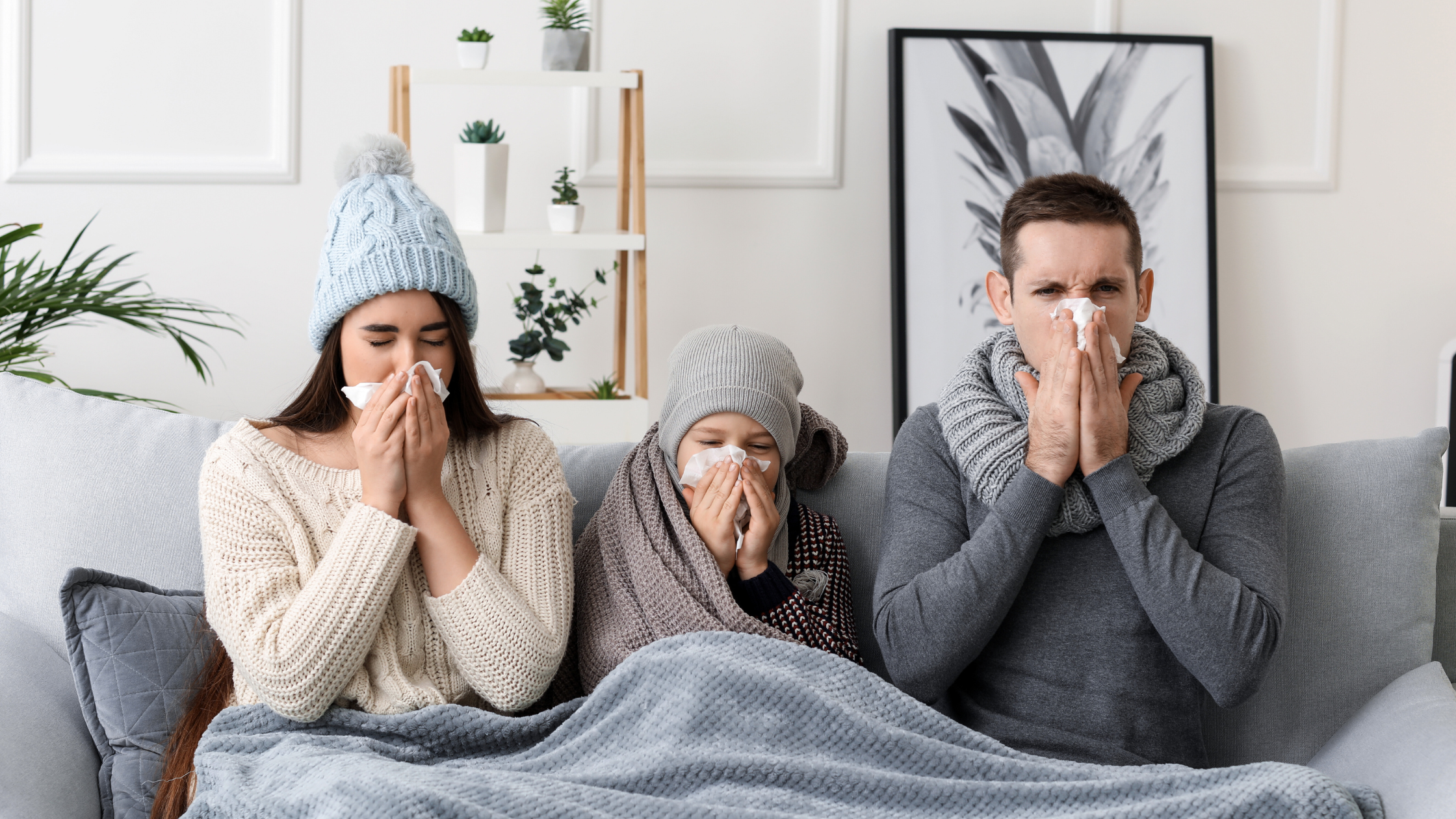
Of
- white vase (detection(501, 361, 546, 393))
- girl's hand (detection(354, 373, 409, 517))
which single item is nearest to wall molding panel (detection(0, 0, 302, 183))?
white vase (detection(501, 361, 546, 393))

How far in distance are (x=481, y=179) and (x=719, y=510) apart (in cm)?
133

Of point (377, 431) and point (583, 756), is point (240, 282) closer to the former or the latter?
point (377, 431)

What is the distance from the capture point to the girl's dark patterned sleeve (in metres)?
1.51

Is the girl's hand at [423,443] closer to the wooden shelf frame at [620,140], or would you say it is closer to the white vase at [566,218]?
the wooden shelf frame at [620,140]

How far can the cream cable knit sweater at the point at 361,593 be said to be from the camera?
1.30 metres

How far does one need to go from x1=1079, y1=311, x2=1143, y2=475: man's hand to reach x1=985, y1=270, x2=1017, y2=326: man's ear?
144 mm

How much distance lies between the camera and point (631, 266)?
3031 millimetres

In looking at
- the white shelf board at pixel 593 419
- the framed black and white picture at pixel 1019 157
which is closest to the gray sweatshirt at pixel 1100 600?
the white shelf board at pixel 593 419

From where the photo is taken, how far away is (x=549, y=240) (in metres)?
2.59

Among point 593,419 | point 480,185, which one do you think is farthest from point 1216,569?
point 480,185

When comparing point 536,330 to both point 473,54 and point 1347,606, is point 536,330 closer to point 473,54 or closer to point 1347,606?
point 473,54

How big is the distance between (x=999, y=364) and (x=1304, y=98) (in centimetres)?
219

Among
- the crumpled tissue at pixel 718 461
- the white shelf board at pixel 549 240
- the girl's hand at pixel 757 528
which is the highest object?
the white shelf board at pixel 549 240

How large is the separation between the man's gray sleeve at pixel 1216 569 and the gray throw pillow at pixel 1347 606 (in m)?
0.15
